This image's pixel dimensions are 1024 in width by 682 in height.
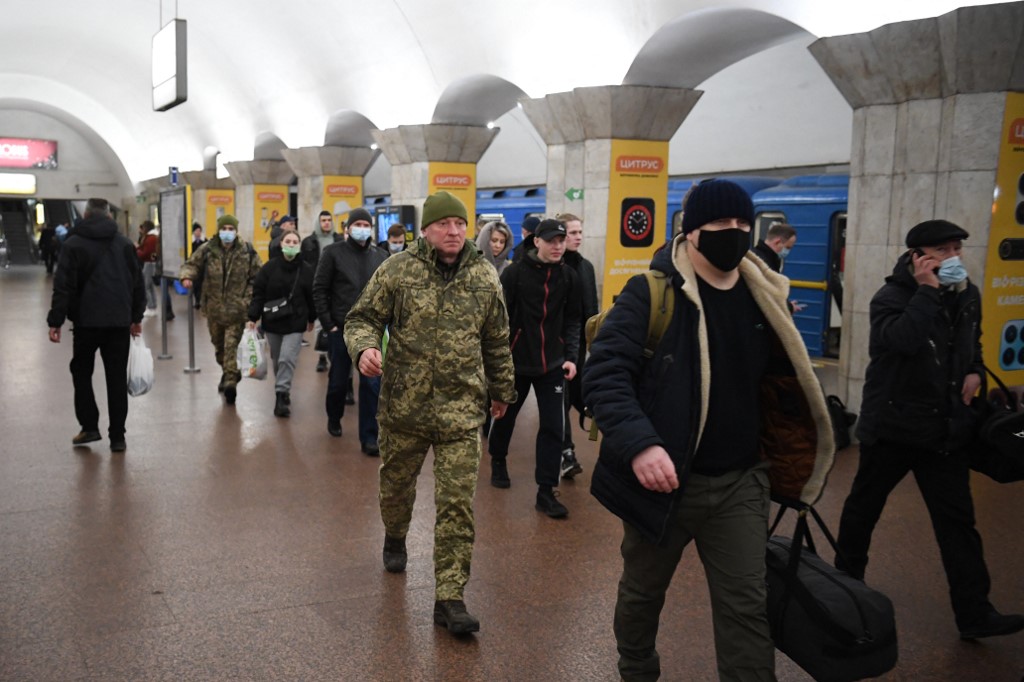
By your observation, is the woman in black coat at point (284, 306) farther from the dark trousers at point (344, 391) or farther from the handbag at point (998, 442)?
the handbag at point (998, 442)

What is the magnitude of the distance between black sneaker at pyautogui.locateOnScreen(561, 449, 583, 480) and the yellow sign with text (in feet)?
73.6

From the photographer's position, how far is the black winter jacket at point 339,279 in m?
7.89

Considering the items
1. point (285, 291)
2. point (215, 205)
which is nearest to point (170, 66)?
point (285, 291)

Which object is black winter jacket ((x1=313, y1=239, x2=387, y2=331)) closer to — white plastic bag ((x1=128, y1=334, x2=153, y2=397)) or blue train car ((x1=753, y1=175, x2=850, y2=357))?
white plastic bag ((x1=128, y1=334, x2=153, y2=397))

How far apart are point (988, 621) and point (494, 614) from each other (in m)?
2.11

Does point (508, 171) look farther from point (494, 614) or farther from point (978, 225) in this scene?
point (494, 614)

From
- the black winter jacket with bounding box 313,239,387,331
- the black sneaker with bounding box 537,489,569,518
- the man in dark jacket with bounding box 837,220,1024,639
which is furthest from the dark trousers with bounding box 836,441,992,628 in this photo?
the black winter jacket with bounding box 313,239,387,331

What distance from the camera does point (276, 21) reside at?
59.0 ft

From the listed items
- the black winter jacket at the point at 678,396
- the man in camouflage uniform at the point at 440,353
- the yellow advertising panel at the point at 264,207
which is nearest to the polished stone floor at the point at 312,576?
the man in camouflage uniform at the point at 440,353

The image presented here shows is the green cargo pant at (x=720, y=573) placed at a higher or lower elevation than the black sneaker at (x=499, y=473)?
higher

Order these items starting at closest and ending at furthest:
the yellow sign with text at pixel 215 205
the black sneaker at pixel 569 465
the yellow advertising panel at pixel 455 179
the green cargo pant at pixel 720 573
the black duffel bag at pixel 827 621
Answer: the black duffel bag at pixel 827 621 → the green cargo pant at pixel 720 573 → the black sneaker at pixel 569 465 → the yellow advertising panel at pixel 455 179 → the yellow sign with text at pixel 215 205

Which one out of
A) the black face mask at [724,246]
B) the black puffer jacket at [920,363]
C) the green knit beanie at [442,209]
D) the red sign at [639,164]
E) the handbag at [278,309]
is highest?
the red sign at [639,164]

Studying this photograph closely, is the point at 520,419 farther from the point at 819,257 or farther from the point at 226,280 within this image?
the point at 819,257

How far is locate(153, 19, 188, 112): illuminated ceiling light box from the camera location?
12391 mm
